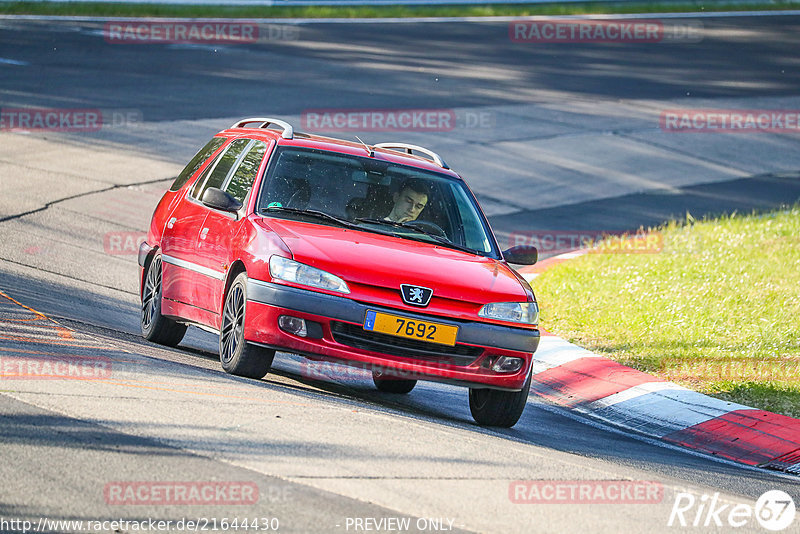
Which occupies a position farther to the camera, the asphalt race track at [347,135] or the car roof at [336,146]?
the car roof at [336,146]

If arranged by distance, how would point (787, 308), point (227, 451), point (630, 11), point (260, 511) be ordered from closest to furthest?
1. point (260, 511)
2. point (227, 451)
3. point (787, 308)
4. point (630, 11)

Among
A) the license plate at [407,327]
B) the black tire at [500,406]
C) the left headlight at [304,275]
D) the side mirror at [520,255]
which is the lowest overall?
the black tire at [500,406]

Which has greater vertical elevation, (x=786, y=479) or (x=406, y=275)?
(x=406, y=275)

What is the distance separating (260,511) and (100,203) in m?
10.6

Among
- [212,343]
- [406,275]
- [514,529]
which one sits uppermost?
[406,275]

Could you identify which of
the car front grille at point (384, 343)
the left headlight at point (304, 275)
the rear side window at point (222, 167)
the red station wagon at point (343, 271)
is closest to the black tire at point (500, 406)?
the red station wagon at point (343, 271)

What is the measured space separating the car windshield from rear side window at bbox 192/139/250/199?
617 millimetres

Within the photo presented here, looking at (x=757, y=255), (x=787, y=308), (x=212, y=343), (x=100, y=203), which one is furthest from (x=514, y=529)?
(x=100, y=203)

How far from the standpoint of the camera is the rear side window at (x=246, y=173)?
8625 mm

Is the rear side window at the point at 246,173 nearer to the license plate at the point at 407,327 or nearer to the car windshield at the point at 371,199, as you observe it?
the car windshield at the point at 371,199

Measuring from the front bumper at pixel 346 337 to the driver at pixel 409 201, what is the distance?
4.30 feet

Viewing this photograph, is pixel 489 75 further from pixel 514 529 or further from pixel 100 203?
pixel 514 529

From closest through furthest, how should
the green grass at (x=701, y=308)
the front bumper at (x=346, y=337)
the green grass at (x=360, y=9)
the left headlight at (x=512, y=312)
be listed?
1. the front bumper at (x=346, y=337)
2. the left headlight at (x=512, y=312)
3. the green grass at (x=701, y=308)
4. the green grass at (x=360, y=9)

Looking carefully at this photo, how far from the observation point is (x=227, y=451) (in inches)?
233
